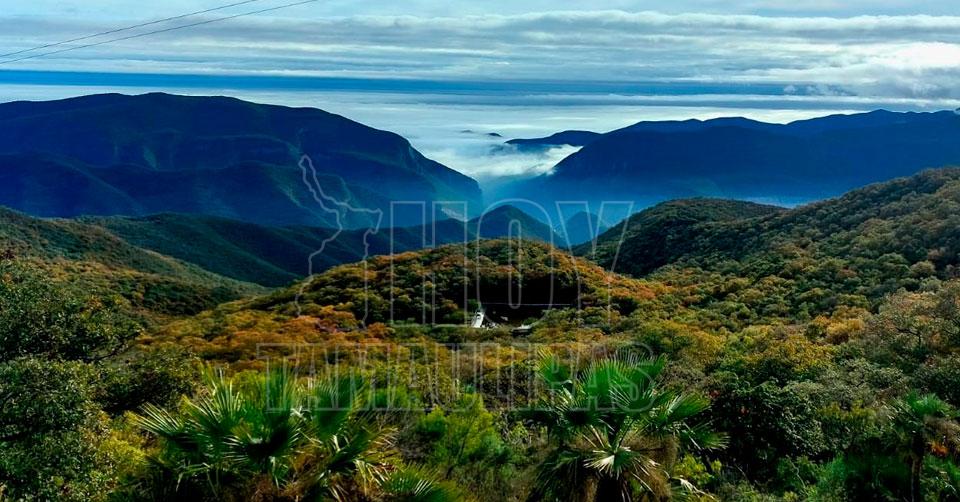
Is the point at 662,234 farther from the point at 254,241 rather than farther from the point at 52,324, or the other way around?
the point at 254,241

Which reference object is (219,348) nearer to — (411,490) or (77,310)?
(77,310)

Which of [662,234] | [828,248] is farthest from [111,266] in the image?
[828,248]

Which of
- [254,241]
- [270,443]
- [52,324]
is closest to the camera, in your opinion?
[270,443]

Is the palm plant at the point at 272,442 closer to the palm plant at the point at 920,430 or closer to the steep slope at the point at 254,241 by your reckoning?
the palm plant at the point at 920,430

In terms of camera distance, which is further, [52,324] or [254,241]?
[254,241]

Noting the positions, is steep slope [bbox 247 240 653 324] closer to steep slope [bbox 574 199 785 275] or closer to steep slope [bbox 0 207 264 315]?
steep slope [bbox 0 207 264 315]

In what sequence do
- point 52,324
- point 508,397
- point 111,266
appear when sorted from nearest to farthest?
point 52,324 < point 508,397 < point 111,266

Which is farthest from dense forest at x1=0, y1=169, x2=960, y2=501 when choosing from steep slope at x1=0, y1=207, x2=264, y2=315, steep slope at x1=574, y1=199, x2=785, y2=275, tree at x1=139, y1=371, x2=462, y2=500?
steep slope at x1=574, y1=199, x2=785, y2=275
